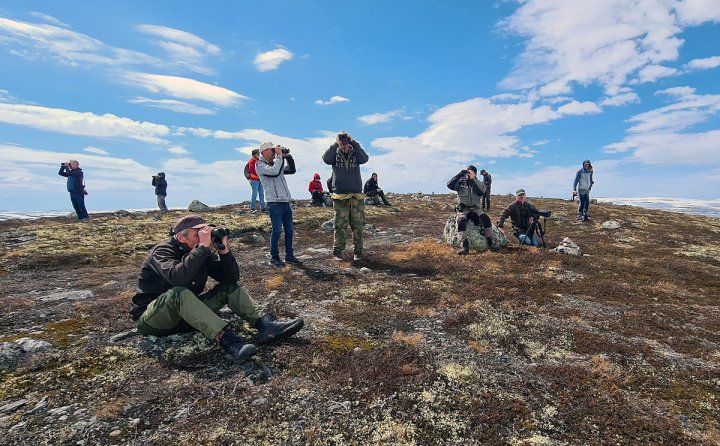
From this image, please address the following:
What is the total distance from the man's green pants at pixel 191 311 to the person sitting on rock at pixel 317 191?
2264 centimetres

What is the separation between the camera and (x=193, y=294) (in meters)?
5.42

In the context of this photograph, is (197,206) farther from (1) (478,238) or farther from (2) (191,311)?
(2) (191,311)

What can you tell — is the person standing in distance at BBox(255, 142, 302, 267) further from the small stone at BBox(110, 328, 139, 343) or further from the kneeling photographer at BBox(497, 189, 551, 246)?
the kneeling photographer at BBox(497, 189, 551, 246)

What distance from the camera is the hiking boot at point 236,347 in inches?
205

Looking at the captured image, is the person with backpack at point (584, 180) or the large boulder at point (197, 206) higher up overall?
the person with backpack at point (584, 180)

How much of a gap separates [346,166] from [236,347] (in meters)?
7.38

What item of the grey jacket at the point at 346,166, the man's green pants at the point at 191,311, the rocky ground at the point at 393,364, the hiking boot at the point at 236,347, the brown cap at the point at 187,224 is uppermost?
the grey jacket at the point at 346,166

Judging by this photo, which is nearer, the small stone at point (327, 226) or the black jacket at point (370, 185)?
the small stone at point (327, 226)

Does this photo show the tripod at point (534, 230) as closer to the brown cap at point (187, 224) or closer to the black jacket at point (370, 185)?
the brown cap at point (187, 224)

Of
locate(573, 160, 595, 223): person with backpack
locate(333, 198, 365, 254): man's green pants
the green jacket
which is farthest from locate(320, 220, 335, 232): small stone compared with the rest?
locate(573, 160, 595, 223): person with backpack

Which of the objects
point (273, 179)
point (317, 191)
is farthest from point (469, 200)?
point (317, 191)

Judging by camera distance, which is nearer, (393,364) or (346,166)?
(393,364)

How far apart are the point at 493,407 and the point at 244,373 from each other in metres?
3.39

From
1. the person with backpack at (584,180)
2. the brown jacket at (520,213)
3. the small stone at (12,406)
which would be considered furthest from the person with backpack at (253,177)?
the person with backpack at (584,180)
